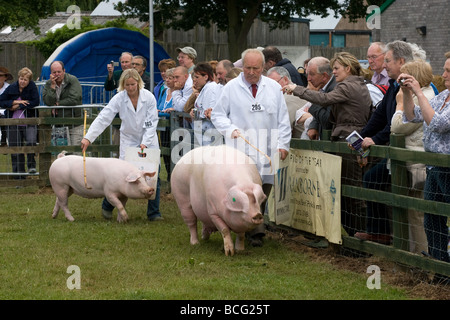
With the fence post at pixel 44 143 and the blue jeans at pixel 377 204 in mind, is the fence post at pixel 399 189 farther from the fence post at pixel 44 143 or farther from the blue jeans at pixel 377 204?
the fence post at pixel 44 143

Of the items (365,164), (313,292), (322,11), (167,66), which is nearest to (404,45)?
(365,164)

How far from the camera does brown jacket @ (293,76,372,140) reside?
26.4 ft

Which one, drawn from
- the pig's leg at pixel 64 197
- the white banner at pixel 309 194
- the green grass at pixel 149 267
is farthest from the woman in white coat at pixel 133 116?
the white banner at pixel 309 194

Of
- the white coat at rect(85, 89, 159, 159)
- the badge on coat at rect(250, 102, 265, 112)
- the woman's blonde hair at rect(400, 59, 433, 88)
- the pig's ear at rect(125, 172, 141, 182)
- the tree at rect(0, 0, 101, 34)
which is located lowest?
the pig's ear at rect(125, 172, 141, 182)

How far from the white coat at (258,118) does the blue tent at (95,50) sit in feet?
43.3

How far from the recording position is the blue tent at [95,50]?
21875mm

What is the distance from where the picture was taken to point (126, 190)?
1023 centimetres

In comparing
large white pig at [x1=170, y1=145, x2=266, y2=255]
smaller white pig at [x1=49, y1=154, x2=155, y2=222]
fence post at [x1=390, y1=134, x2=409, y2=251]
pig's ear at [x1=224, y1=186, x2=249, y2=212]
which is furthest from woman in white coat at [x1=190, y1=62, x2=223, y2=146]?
fence post at [x1=390, y1=134, x2=409, y2=251]

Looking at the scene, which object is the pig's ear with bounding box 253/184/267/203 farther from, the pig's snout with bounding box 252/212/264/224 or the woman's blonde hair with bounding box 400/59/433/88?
the woman's blonde hair with bounding box 400/59/433/88

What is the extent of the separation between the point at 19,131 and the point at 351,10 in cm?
2250

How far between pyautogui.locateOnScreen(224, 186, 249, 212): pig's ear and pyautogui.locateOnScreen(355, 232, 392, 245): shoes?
1.13m

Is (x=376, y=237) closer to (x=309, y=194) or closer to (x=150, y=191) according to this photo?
(x=309, y=194)

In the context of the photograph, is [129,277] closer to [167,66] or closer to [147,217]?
[147,217]
